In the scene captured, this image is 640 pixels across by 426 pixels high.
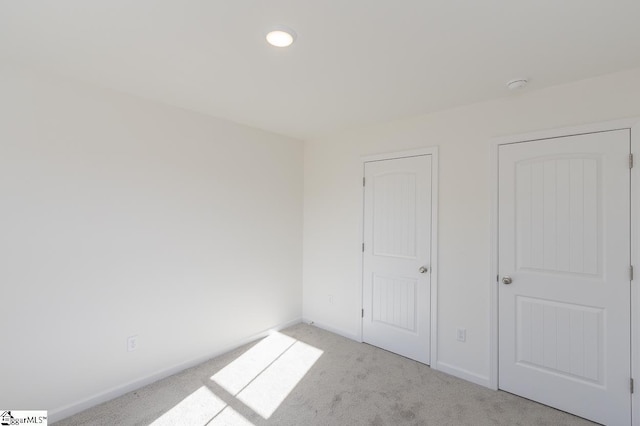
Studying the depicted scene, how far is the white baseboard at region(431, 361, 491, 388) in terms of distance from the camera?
2572 mm

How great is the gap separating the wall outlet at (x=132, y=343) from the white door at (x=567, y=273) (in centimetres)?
301

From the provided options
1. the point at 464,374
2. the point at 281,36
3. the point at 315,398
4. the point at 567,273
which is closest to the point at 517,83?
the point at 567,273

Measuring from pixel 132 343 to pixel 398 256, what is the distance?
251 centimetres

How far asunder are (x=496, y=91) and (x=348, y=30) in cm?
146

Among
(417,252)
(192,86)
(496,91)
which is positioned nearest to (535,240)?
(417,252)

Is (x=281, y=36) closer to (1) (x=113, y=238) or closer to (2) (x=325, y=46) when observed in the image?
(2) (x=325, y=46)

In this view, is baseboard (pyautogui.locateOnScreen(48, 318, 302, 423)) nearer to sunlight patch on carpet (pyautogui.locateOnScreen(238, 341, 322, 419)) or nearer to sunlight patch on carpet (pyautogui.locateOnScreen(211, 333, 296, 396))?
sunlight patch on carpet (pyautogui.locateOnScreen(211, 333, 296, 396))

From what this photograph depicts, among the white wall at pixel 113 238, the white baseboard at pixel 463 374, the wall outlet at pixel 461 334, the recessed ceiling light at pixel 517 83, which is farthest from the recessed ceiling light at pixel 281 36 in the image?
the white baseboard at pixel 463 374

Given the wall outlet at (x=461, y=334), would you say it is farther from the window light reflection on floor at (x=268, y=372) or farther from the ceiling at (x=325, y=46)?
the ceiling at (x=325, y=46)

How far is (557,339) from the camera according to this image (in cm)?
228

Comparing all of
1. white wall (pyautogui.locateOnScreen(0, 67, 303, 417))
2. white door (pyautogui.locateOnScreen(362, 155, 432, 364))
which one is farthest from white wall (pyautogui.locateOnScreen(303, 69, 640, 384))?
white wall (pyautogui.locateOnScreen(0, 67, 303, 417))

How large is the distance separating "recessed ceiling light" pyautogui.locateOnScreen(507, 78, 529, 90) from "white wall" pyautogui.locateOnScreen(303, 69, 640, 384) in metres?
0.23

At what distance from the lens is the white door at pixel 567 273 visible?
2061 mm

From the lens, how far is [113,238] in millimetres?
2375
